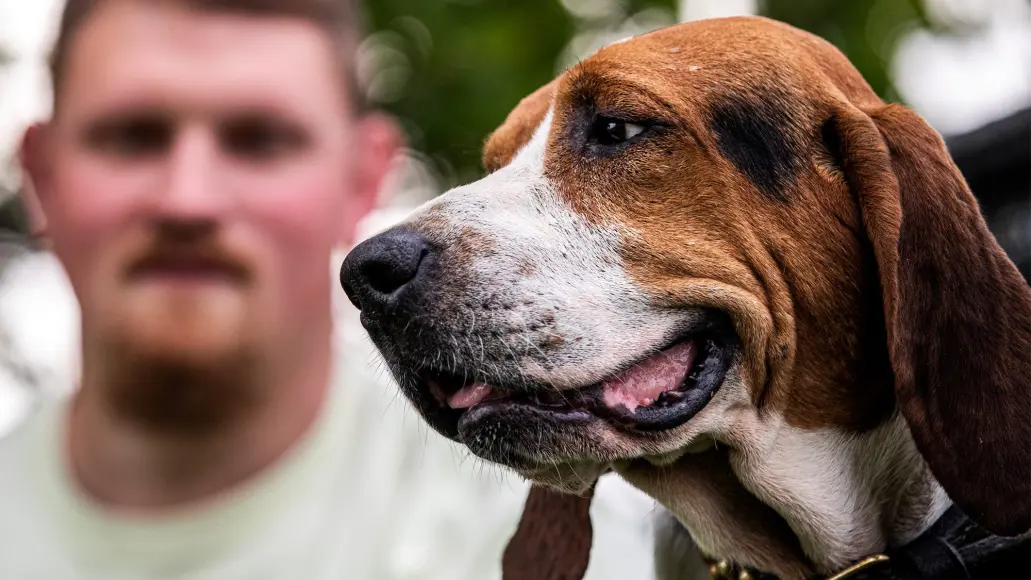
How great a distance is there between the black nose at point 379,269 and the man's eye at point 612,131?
56 cm

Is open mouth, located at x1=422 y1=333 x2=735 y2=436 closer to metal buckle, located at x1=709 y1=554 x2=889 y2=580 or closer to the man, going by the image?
metal buckle, located at x1=709 y1=554 x2=889 y2=580

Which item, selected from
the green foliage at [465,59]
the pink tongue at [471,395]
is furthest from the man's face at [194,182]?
the green foliage at [465,59]

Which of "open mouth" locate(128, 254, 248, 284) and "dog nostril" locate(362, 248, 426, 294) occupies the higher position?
"dog nostril" locate(362, 248, 426, 294)

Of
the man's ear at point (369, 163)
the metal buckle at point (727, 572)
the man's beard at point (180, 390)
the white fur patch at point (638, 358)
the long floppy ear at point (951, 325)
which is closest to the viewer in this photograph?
the long floppy ear at point (951, 325)

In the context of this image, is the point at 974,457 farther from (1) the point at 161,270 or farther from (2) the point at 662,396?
(1) the point at 161,270

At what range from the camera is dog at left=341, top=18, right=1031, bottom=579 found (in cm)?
219

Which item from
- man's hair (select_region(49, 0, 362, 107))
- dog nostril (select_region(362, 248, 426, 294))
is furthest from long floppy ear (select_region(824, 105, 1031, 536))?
man's hair (select_region(49, 0, 362, 107))

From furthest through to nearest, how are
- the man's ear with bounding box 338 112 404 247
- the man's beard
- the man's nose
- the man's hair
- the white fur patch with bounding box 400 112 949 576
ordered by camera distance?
the man's ear with bounding box 338 112 404 247 < the man's hair < the man's beard < the man's nose < the white fur patch with bounding box 400 112 949 576

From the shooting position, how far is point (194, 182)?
3457 millimetres

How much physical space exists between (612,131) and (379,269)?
0.67 meters

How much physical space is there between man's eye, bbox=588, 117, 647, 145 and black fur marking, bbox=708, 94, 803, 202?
0.18 meters

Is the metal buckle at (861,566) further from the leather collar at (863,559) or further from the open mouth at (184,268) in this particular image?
the open mouth at (184,268)

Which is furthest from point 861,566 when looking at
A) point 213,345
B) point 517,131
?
point 213,345

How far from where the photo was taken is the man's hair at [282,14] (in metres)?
3.79
